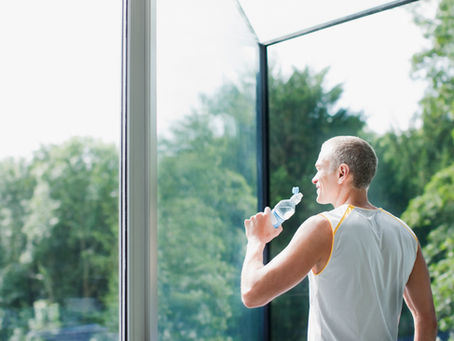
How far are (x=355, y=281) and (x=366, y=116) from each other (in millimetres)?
940

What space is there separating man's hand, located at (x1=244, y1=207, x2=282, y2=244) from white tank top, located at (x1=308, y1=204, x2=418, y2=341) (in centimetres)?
24

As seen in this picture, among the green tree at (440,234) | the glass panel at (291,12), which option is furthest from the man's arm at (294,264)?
the glass panel at (291,12)

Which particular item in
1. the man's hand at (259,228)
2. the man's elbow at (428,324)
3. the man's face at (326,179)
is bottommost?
the man's elbow at (428,324)

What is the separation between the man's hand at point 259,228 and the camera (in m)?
1.63

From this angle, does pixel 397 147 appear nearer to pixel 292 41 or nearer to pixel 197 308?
pixel 292 41

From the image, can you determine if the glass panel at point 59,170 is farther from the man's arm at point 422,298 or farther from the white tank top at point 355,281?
the man's arm at point 422,298

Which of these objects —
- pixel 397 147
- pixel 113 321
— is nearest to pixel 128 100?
pixel 113 321

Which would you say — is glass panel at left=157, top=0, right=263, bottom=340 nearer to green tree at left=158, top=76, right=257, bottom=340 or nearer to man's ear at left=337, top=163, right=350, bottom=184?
green tree at left=158, top=76, right=257, bottom=340

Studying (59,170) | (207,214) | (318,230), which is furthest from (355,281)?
(59,170)

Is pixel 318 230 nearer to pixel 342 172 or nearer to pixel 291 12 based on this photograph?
pixel 342 172

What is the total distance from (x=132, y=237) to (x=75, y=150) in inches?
14.5

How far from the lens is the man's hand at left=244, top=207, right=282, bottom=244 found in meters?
1.63

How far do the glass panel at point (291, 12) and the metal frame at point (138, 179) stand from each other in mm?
618

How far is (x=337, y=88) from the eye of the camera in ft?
7.34
